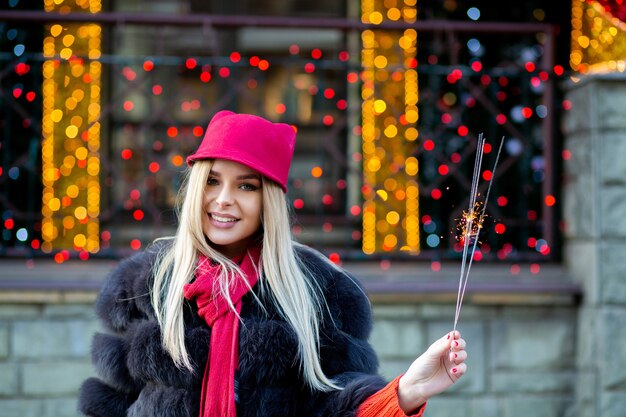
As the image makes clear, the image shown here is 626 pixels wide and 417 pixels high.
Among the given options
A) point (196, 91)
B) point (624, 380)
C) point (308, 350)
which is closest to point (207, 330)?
point (308, 350)

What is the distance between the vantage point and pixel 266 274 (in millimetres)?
2654

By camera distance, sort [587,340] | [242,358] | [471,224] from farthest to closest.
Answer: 1. [587,340]
2. [242,358]
3. [471,224]

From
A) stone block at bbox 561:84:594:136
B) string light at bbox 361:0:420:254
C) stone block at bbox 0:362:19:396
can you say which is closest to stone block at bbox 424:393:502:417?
string light at bbox 361:0:420:254

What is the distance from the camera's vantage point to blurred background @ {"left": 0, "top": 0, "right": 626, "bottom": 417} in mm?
4855

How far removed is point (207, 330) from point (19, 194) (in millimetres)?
3434

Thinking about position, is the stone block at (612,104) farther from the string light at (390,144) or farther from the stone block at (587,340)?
the string light at (390,144)

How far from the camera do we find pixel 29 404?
484cm

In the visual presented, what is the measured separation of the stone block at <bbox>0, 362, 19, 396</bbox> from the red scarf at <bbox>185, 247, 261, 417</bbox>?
266cm

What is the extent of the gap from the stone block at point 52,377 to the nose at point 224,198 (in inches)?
104

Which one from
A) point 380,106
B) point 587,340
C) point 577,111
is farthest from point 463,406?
point 380,106

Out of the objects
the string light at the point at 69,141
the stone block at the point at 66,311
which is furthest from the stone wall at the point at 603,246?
the string light at the point at 69,141

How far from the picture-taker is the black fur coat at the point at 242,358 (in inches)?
99.3

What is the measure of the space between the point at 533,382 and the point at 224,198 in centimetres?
307

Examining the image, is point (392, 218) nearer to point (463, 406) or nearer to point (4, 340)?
point (463, 406)
